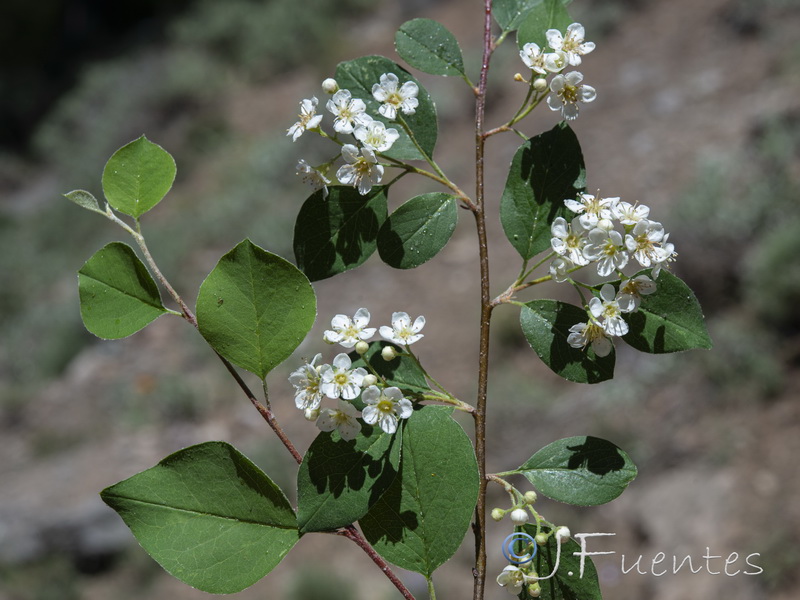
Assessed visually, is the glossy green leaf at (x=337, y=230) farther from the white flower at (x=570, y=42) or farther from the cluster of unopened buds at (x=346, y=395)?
the white flower at (x=570, y=42)

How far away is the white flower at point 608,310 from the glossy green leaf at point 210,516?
24 centimetres

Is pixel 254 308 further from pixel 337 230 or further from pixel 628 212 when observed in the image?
pixel 628 212

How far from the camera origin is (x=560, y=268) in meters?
0.50

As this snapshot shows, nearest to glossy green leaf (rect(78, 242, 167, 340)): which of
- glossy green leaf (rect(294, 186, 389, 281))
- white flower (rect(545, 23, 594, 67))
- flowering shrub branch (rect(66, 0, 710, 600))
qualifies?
flowering shrub branch (rect(66, 0, 710, 600))

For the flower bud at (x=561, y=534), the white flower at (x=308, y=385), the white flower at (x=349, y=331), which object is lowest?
the flower bud at (x=561, y=534)

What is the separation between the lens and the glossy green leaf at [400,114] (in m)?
0.58

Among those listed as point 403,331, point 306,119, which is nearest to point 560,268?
point 403,331

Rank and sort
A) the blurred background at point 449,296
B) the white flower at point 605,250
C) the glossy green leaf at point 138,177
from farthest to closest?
1. the blurred background at point 449,296
2. the glossy green leaf at point 138,177
3. the white flower at point 605,250

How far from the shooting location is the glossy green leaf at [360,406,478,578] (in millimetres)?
509

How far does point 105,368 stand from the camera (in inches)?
198

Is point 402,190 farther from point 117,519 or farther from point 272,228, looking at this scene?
point 117,519

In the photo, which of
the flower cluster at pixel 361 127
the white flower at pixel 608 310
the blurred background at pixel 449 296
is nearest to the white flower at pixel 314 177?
the flower cluster at pixel 361 127

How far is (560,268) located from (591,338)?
0.17 ft

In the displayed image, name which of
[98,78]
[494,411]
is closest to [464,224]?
[494,411]
